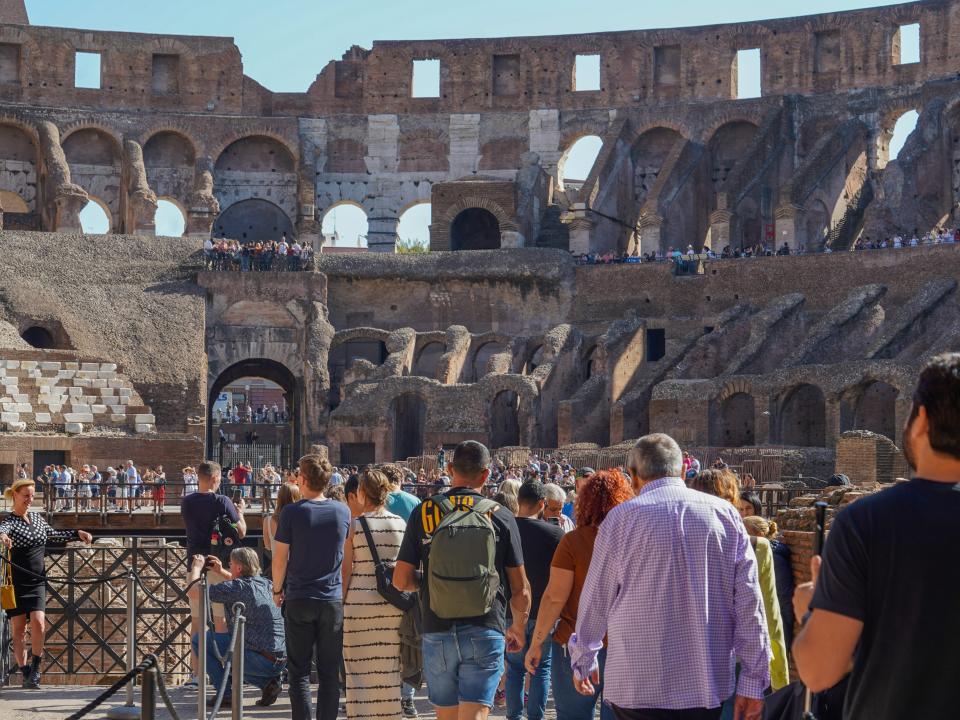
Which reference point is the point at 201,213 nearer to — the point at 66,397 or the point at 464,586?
the point at 66,397

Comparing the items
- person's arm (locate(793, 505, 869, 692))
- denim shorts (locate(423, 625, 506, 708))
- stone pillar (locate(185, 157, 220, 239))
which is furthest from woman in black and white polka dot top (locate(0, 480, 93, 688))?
stone pillar (locate(185, 157, 220, 239))

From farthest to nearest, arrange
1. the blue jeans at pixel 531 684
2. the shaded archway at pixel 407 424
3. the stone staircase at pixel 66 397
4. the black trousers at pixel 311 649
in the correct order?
the shaded archway at pixel 407 424, the stone staircase at pixel 66 397, the black trousers at pixel 311 649, the blue jeans at pixel 531 684

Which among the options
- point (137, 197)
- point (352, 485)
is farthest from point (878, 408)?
point (352, 485)

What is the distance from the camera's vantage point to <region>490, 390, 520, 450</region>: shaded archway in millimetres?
37125

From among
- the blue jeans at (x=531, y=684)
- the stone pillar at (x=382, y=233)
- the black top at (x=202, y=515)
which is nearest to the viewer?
the blue jeans at (x=531, y=684)

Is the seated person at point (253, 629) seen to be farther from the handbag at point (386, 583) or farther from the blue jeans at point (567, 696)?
the blue jeans at point (567, 696)

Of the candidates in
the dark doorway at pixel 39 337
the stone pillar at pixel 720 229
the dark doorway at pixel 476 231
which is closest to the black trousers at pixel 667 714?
the dark doorway at pixel 39 337

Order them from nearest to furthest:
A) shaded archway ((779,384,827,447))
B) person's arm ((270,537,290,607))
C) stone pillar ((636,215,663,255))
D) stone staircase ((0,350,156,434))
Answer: person's arm ((270,537,290,607)) < stone staircase ((0,350,156,434)) < shaded archway ((779,384,827,447)) < stone pillar ((636,215,663,255))

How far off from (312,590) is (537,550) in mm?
1311

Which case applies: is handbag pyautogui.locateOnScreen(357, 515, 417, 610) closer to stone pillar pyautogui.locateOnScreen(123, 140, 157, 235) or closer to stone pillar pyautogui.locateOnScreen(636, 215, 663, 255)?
stone pillar pyautogui.locateOnScreen(636, 215, 663, 255)

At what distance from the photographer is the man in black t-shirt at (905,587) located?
381 cm

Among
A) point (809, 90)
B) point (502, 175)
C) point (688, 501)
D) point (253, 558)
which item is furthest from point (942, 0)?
point (688, 501)

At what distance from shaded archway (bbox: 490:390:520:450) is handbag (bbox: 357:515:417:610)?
28765 mm

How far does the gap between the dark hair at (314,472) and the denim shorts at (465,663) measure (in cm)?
138
